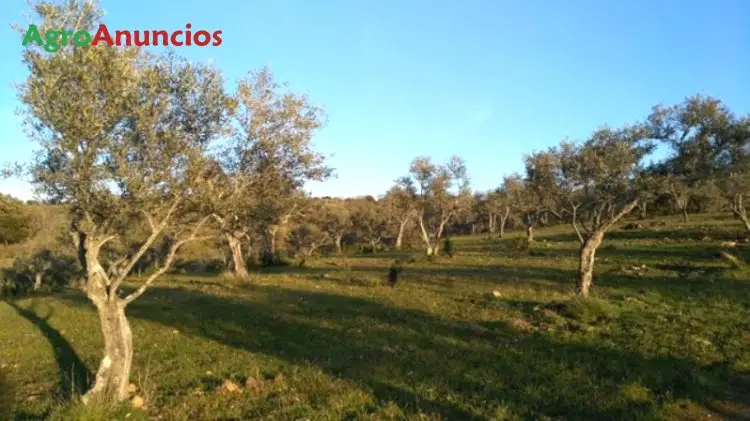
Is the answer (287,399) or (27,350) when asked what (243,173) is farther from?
(27,350)

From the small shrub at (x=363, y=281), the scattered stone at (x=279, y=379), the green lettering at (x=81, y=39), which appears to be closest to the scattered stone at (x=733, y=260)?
the small shrub at (x=363, y=281)

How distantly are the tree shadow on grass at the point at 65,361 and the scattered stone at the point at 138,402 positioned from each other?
1334 mm

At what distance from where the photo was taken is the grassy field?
40.4 ft

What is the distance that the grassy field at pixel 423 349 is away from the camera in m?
12.3

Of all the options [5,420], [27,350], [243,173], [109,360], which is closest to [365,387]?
[109,360]

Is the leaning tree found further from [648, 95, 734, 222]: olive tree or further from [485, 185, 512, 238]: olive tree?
[485, 185, 512, 238]: olive tree

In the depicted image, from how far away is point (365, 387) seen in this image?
13.6 meters

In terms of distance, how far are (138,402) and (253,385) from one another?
2.77 metres

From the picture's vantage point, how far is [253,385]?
13.9m

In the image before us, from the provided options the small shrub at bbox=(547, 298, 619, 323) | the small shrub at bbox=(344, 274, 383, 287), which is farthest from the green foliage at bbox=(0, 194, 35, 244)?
the small shrub at bbox=(547, 298, 619, 323)

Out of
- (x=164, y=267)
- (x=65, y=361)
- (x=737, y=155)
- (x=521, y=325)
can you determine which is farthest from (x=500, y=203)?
(x=164, y=267)

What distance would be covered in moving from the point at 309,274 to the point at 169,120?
101 feet

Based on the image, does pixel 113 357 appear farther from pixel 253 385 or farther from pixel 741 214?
pixel 741 214

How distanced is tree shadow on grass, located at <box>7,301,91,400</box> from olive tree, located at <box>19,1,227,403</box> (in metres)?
2.54
